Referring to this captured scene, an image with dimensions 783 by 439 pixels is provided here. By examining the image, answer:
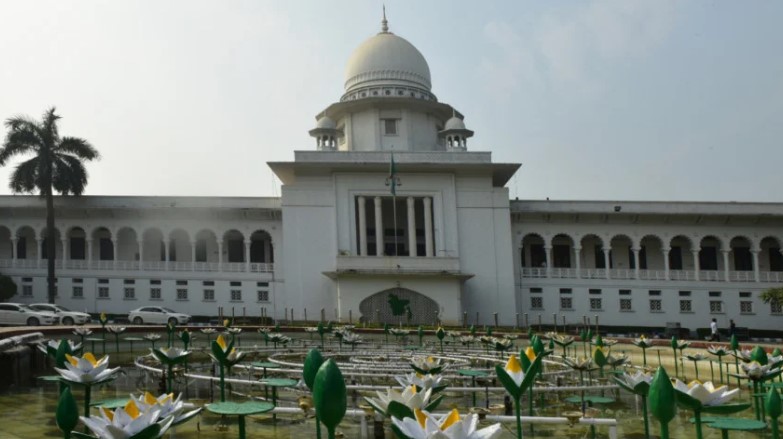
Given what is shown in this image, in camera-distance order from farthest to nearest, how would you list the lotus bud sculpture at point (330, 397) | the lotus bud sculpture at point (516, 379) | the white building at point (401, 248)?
the white building at point (401, 248) → the lotus bud sculpture at point (516, 379) → the lotus bud sculpture at point (330, 397)

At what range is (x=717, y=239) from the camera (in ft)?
127

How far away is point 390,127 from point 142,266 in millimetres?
15431

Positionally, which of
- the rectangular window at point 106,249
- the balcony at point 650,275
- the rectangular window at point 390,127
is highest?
the rectangular window at point 390,127

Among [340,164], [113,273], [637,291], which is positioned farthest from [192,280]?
[637,291]

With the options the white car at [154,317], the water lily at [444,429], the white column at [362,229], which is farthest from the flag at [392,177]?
the water lily at [444,429]

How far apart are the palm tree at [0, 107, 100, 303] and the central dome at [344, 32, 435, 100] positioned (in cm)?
1609

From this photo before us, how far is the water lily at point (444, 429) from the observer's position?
301 centimetres

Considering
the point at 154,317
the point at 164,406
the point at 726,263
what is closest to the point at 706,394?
the point at 164,406

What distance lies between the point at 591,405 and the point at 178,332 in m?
12.0

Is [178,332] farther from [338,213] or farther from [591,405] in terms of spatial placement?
[338,213]

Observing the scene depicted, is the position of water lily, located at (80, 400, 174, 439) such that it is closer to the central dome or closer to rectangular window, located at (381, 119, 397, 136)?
rectangular window, located at (381, 119, 397, 136)

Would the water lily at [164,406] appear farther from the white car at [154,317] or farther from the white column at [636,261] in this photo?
the white column at [636,261]

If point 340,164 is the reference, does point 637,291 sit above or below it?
below

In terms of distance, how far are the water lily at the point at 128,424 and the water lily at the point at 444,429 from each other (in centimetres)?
127
